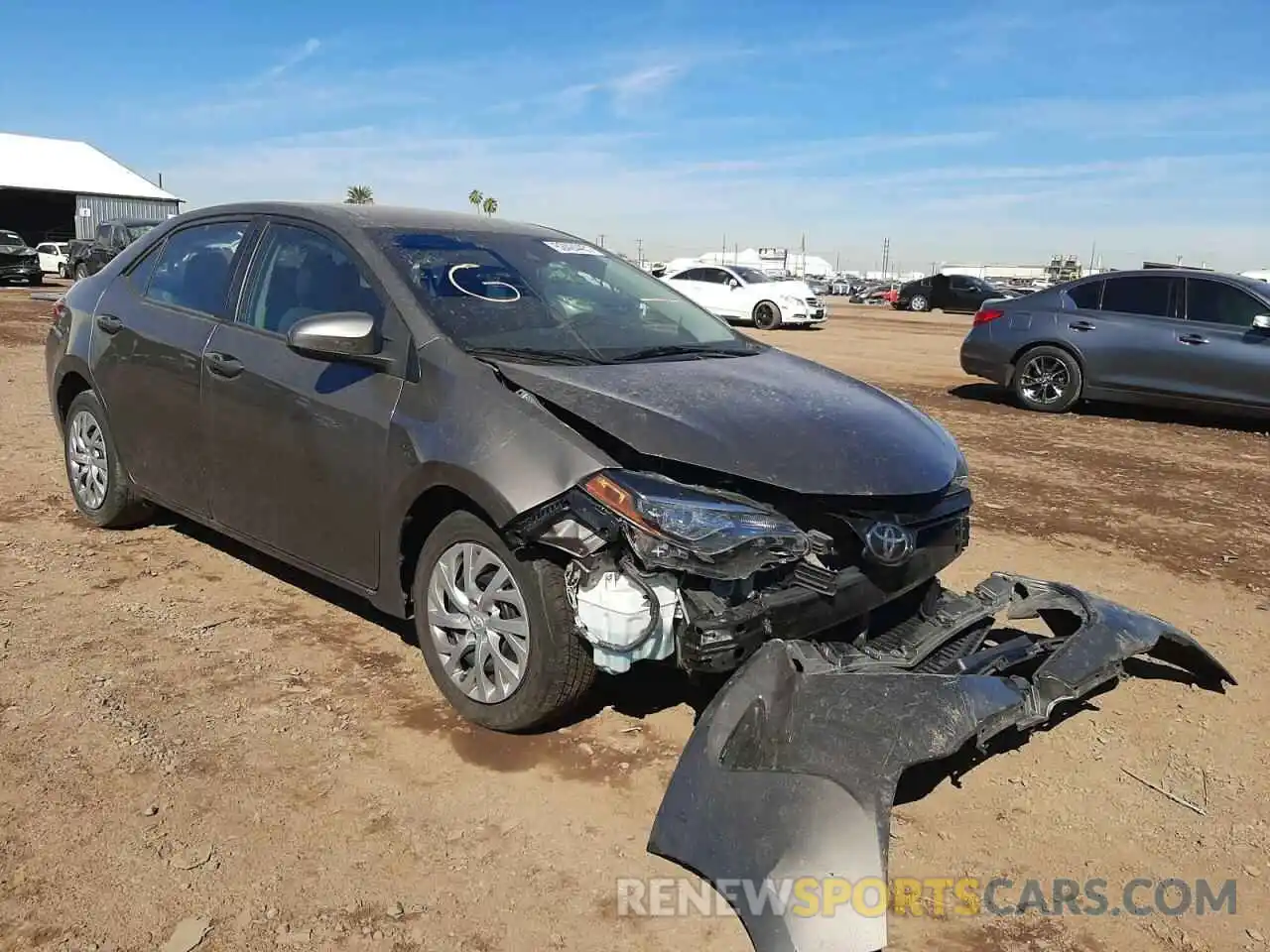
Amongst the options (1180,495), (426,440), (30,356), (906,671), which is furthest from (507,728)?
(30,356)

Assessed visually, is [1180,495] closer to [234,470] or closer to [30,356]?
[234,470]

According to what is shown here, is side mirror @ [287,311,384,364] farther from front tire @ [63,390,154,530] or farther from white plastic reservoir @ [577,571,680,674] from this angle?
front tire @ [63,390,154,530]

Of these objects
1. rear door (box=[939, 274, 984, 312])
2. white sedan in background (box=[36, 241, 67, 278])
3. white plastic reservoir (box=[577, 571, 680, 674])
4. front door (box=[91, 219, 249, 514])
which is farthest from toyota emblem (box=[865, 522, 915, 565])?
white sedan in background (box=[36, 241, 67, 278])

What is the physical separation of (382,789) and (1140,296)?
9.96 m

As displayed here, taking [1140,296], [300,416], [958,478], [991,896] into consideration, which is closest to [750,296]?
[1140,296]

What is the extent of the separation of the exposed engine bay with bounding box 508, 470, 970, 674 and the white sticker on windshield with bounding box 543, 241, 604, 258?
1817mm

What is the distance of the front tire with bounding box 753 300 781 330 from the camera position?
23.6 metres

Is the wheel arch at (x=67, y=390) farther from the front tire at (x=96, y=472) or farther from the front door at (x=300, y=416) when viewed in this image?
the front door at (x=300, y=416)

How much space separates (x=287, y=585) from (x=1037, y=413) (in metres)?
8.90

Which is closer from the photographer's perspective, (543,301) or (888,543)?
(888,543)

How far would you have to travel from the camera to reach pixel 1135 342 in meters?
10.3

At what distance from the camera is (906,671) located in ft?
9.93

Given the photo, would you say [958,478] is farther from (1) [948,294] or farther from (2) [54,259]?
(2) [54,259]

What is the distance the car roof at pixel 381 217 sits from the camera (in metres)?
4.08
